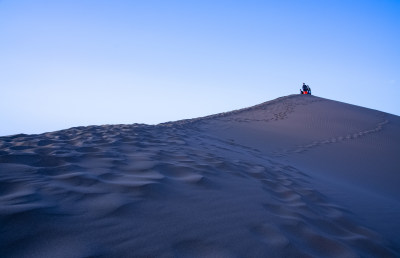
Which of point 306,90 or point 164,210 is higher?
point 306,90

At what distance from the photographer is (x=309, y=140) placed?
8.16 metres

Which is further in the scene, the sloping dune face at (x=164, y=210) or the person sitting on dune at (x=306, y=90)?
the person sitting on dune at (x=306, y=90)

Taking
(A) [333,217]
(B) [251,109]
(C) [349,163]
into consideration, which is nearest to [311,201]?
(A) [333,217]

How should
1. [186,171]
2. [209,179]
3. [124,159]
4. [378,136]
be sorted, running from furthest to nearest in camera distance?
[378,136], [124,159], [186,171], [209,179]

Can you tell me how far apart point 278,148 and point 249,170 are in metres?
3.78

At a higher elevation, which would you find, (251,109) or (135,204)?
(251,109)

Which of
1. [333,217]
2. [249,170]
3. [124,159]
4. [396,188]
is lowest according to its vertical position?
[396,188]

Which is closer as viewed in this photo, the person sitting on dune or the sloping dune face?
the sloping dune face

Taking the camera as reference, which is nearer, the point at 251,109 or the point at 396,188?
the point at 396,188

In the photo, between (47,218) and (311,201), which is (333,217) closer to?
(311,201)

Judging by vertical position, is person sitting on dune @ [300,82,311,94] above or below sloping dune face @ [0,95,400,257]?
above

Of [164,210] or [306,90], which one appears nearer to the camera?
[164,210]

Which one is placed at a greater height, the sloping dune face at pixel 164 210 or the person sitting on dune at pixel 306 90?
the person sitting on dune at pixel 306 90

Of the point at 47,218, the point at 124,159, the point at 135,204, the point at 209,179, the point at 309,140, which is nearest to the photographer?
the point at 47,218
